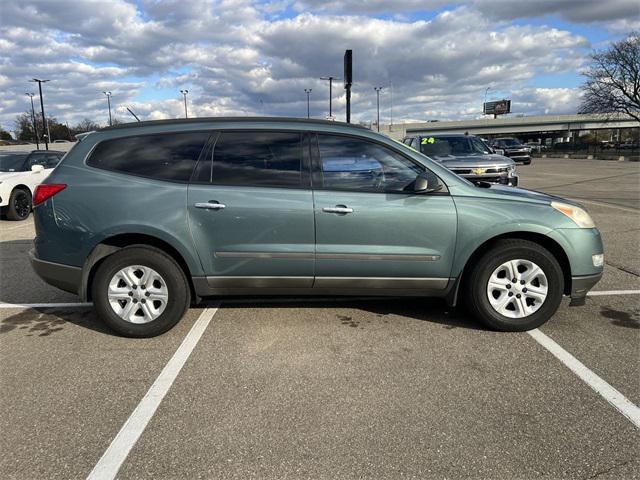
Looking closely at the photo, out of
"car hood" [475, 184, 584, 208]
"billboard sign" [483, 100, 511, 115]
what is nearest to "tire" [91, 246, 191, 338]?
"car hood" [475, 184, 584, 208]

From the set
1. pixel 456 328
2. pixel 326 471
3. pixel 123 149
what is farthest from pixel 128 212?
pixel 456 328

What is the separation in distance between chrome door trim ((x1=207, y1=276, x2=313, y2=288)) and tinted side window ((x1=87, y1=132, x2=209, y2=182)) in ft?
2.91

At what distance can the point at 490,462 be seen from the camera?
2449 millimetres

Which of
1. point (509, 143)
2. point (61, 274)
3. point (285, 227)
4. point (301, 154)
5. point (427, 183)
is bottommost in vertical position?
point (61, 274)

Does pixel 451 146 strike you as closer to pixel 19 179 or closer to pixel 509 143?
pixel 19 179

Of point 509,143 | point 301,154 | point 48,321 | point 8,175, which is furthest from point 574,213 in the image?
point 509,143

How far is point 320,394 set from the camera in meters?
3.10

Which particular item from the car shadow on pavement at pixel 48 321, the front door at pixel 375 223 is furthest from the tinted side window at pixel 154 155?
the car shadow on pavement at pixel 48 321

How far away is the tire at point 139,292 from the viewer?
390 centimetres

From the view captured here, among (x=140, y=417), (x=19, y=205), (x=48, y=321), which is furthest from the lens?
(x=19, y=205)

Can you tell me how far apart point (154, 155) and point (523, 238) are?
125 inches

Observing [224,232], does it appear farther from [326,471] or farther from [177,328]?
[326,471]

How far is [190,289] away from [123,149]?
1315 millimetres

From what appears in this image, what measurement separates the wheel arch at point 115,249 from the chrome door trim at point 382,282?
117 cm
